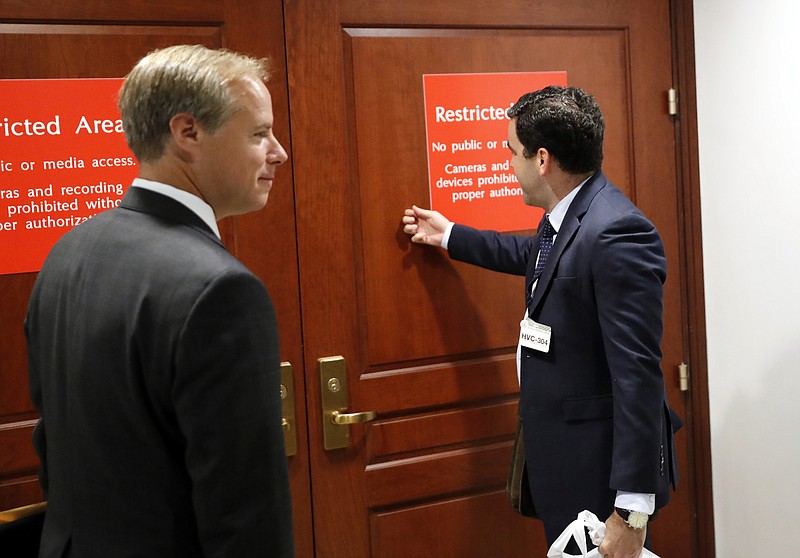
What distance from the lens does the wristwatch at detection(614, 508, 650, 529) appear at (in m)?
1.77

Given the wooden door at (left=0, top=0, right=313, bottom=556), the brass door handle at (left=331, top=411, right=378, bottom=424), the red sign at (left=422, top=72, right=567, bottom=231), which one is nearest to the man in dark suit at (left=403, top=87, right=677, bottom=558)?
the red sign at (left=422, top=72, right=567, bottom=231)

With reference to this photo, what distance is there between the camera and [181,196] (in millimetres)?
1221

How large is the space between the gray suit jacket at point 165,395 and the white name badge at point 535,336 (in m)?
0.87

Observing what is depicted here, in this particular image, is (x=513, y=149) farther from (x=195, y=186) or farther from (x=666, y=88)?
(x=195, y=186)

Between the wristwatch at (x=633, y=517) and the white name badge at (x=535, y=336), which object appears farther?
the white name badge at (x=535, y=336)

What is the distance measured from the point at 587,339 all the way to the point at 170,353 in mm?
1061

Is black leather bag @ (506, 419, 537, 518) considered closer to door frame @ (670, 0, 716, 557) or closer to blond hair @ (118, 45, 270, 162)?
door frame @ (670, 0, 716, 557)

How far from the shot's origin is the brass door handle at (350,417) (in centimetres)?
219

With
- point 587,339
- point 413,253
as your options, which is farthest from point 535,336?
point 413,253

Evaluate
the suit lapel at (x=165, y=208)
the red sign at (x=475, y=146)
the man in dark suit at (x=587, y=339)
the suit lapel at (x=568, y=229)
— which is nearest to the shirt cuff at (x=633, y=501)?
the man in dark suit at (x=587, y=339)

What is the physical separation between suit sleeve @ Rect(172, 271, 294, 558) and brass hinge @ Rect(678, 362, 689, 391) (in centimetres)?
176

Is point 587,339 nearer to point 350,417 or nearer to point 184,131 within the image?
point 350,417

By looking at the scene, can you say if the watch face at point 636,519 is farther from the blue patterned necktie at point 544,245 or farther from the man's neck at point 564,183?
the man's neck at point 564,183

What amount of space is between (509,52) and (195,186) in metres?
1.31
